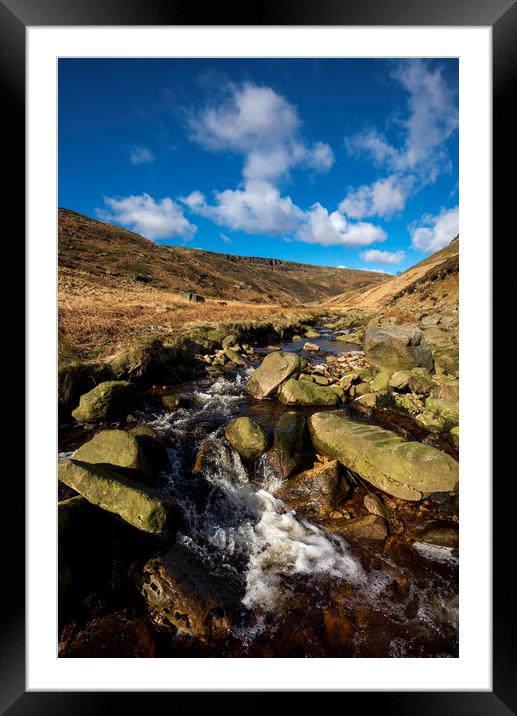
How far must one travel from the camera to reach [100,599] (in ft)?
9.24

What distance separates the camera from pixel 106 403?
651cm

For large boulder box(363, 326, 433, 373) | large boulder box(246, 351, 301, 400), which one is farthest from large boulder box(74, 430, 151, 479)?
large boulder box(363, 326, 433, 373)

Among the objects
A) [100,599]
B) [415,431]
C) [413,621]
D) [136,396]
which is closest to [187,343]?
[136,396]

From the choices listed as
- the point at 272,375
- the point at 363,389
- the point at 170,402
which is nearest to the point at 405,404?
the point at 363,389

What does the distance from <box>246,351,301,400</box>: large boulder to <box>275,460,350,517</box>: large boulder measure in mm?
3798

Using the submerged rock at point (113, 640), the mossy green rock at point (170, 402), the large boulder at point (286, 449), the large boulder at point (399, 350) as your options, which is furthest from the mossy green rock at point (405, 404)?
the submerged rock at point (113, 640)
